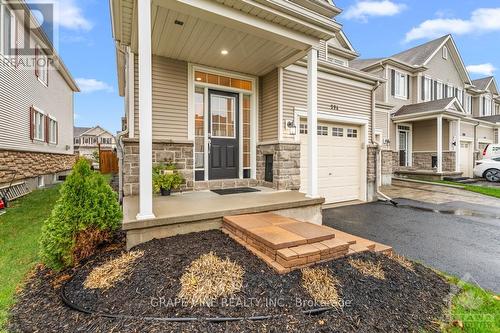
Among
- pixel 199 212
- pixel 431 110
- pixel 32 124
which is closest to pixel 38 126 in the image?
pixel 32 124

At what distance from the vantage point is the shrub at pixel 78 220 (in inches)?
101

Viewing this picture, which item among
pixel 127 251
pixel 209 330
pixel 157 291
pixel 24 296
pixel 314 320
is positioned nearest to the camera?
pixel 209 330

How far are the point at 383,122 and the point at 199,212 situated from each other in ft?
35.6

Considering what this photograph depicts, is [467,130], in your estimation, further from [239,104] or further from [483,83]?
[239,104]

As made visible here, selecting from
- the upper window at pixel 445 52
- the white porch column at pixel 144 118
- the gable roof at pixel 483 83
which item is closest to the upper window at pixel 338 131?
the white porch column at pixel 144 118

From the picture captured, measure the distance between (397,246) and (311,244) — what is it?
2.11 metres

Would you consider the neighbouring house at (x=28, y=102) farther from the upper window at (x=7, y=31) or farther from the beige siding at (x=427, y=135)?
the beige siding at (x=427, y=135)

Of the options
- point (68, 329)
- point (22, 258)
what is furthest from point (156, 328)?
point (22, 258)

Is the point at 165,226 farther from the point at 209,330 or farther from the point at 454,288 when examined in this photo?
the point at 454,288

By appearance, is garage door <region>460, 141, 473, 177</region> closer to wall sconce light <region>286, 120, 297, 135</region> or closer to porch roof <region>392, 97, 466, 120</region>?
porch roof <region>392, 97, 466, 120</region>

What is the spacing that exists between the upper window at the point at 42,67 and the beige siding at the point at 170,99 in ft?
25.7

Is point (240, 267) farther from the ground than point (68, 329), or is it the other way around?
point (240, 267)

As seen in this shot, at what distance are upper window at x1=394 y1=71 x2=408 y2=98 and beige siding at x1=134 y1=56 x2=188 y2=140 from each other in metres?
12.4

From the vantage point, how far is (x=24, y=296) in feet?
7.60
